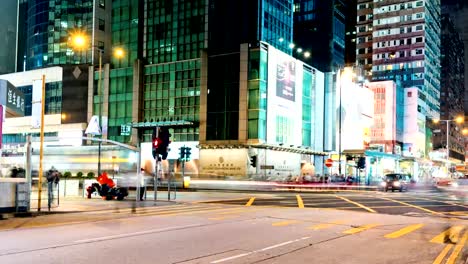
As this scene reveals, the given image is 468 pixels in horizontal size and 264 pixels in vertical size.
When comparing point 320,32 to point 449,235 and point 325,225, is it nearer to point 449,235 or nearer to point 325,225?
point 325,225

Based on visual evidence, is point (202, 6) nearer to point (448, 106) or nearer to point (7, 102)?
point (7, 102)

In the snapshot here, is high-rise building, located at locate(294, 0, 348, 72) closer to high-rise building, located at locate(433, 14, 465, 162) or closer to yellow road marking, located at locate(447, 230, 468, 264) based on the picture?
high-rise building, located at locate(433, 14, 465, 162)

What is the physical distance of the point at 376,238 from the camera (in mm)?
14070

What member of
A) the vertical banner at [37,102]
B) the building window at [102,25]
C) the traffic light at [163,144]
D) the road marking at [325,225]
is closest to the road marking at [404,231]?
the road marking at [325,225]

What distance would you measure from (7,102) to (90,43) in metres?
61.1

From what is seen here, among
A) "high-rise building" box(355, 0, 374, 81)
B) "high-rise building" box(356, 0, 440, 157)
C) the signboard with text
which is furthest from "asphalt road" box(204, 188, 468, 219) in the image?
"high-rise building" box(355, 0, 374, 81)

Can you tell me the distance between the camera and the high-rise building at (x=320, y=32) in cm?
9981

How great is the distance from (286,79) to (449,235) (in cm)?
5255

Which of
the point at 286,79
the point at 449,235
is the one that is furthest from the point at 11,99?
the point at 286,79

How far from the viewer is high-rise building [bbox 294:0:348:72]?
327ft

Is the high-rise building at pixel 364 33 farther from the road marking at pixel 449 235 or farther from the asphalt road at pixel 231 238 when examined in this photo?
the road marking at pixel 449 235

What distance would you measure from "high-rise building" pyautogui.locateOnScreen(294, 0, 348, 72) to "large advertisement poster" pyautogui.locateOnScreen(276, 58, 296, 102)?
31.6 m

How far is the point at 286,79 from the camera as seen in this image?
6669 centimetres

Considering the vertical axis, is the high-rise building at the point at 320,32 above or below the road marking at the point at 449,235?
above
